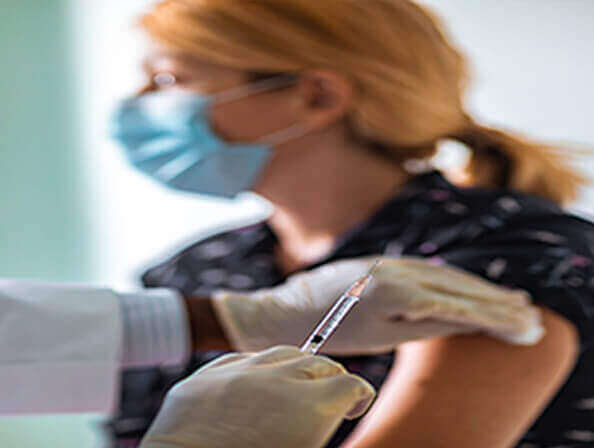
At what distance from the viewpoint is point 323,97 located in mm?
1073

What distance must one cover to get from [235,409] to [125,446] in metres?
0.77

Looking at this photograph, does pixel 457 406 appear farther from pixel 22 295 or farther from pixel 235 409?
pixel 22 295

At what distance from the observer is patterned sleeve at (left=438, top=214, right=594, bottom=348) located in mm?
750

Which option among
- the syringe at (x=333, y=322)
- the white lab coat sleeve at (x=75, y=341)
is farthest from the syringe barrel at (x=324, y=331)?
the white lab coat sleeve at (x=75, y=341)

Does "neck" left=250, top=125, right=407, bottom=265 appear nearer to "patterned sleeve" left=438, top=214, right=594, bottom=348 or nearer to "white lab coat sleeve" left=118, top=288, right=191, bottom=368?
"patterned sleeve" left=438, top=214, right=594, bottom=348

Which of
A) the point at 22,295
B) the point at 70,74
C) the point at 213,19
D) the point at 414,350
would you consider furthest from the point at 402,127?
the point at 70,74

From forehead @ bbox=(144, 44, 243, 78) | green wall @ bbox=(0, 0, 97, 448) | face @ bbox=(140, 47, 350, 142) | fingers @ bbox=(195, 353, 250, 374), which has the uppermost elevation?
forehead @ bbox=(144, 44, 243, 78)

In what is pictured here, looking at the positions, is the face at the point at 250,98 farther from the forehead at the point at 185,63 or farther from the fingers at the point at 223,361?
the fingers at the point at 223,361

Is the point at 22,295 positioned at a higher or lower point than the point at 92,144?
higher

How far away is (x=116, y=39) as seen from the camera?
76.6 inches

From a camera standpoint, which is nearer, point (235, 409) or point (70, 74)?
point (235, 409)

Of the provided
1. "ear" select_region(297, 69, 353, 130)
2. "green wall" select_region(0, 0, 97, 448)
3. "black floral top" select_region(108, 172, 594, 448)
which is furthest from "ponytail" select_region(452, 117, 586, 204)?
"green wall" select_region(0, 0, 97, 448)

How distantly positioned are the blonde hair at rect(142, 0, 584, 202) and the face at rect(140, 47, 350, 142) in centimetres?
2

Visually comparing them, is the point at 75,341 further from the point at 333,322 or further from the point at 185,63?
the point at 185,63
